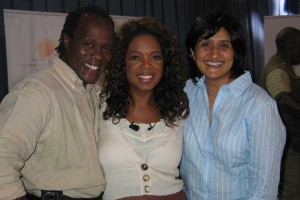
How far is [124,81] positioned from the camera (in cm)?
188

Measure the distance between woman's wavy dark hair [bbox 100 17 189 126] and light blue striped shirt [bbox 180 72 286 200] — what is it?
0.14 meters

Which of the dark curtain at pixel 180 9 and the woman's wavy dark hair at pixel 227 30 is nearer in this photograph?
the woman's wavy dark hair at pixel 227 30

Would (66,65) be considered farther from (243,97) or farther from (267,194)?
(267,194)

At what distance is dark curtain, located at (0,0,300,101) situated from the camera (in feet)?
13.1

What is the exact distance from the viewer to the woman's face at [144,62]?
5.74ft

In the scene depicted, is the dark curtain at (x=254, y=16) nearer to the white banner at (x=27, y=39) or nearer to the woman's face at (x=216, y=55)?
the white banner at (x=27, y=39)

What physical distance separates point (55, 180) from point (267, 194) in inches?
37.1

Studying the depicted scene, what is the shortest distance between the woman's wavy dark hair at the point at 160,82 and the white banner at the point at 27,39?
5.94 feet

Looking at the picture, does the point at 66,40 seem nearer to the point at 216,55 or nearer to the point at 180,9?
the point at 216,55

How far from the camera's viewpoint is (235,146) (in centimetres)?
155

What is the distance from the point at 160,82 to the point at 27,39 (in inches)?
89.1

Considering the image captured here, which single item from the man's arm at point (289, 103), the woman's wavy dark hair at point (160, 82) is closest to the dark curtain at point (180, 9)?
the man's arm at point (289, 103)

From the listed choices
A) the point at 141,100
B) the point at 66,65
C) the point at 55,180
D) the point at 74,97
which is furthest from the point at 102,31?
the point at 55,180

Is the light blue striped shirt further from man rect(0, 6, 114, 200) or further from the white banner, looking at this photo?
the white banner
